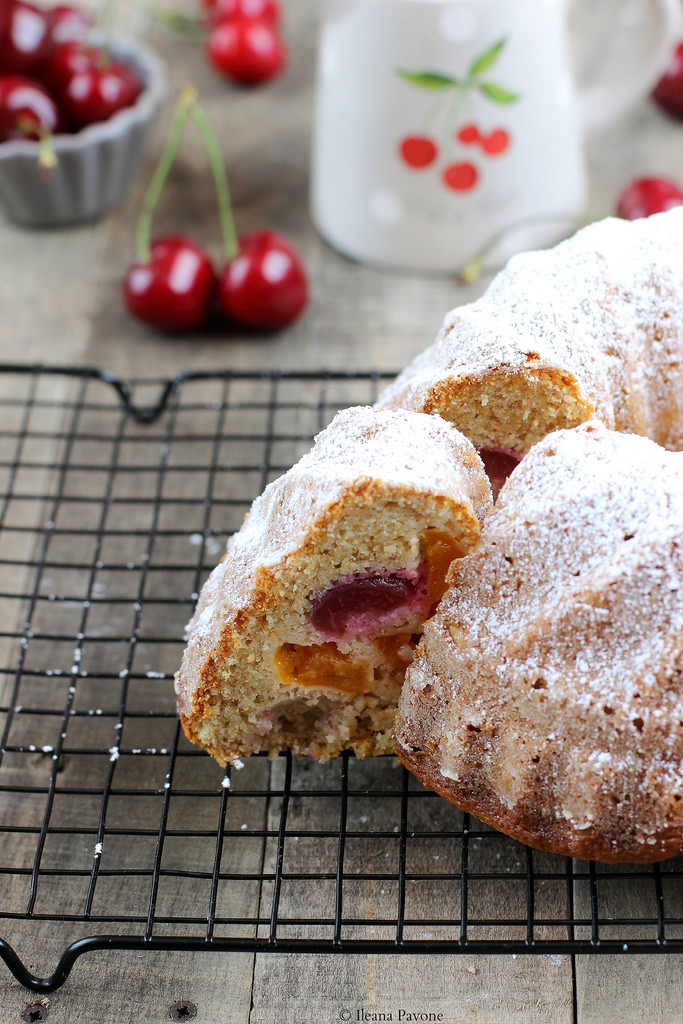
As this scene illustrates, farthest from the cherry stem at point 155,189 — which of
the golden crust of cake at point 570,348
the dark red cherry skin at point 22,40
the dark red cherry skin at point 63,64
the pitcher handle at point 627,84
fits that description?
the golden crust of cake at point 570,348

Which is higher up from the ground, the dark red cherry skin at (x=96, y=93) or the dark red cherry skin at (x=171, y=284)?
Answer: the dark red cherry skin at (x=96, y=93)

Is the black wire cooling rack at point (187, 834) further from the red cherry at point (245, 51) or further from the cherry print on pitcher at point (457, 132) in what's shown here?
the red cherry at point (245, 51)

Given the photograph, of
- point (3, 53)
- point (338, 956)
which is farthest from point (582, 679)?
point (3, 53)

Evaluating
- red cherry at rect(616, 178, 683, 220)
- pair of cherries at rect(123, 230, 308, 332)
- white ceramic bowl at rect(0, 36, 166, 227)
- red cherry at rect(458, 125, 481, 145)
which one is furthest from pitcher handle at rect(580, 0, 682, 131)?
white ceramic bowl at rect(0, 36, 166, 227)

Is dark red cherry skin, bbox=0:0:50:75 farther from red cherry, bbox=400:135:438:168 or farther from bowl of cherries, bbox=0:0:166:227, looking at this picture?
red cherry, bbox=400:135:438:168

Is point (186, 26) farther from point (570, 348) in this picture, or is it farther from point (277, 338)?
point (570, 348)

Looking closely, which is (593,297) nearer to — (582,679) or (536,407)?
(536,407)
